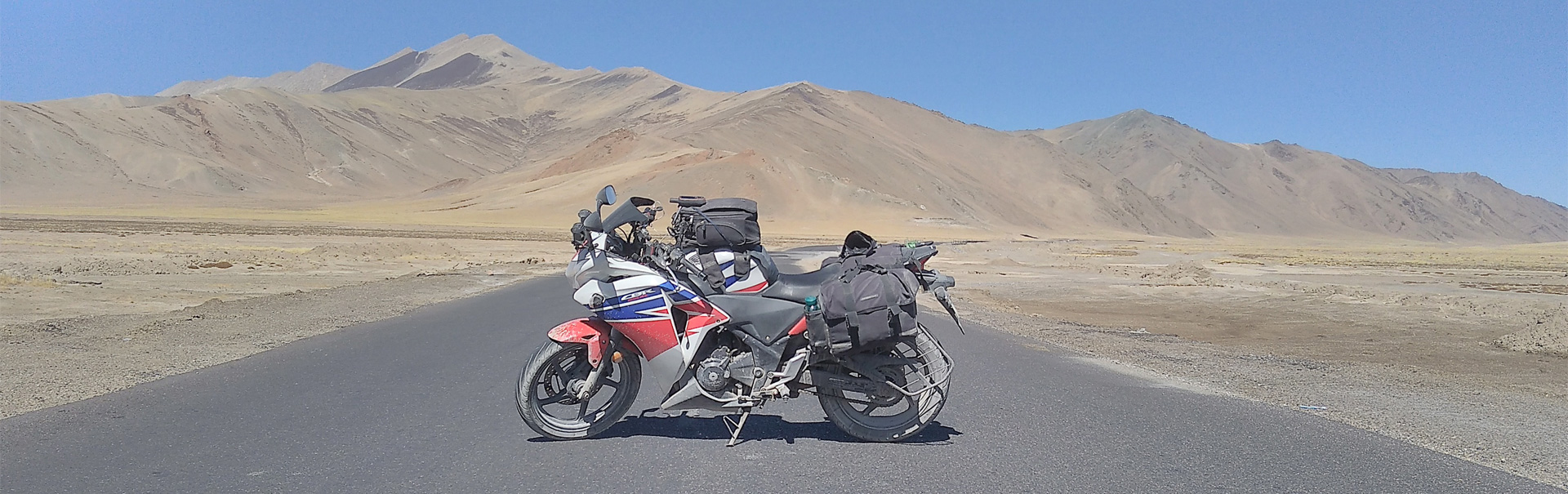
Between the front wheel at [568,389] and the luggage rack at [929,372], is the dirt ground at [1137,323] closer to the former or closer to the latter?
the luggage rack at [929,372]

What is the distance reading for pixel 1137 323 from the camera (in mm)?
17938

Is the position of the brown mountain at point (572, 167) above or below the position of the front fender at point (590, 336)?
above

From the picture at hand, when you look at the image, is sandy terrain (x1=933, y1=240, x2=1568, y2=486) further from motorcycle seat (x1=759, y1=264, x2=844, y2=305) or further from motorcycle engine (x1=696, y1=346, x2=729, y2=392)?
motorcycle engine (x1=696, y1=346, x2=729, y2=392)

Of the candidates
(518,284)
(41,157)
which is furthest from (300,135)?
(518,284)

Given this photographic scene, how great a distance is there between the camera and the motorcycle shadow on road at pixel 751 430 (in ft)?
21.2

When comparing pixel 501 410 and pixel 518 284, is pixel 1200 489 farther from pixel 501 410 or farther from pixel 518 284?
pixel 518 284

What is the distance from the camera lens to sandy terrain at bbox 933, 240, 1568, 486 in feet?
24.4

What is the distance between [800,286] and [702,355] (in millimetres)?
726

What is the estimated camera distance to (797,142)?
457 feet

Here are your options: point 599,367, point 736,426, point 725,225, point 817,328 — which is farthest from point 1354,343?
point 599,367

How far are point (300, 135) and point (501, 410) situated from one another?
185602 millimetres

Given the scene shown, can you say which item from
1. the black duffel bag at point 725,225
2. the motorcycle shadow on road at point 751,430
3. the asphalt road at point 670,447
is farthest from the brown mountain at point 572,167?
the motorcycle shadow on road at point 751,430

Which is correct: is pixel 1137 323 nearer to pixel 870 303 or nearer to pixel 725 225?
pixel 725 225

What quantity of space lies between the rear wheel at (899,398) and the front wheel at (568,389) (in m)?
1.21
